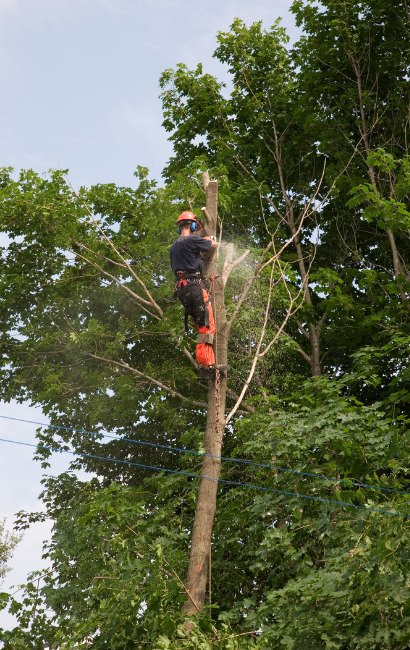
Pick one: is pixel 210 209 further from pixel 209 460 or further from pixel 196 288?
pixel 209 460

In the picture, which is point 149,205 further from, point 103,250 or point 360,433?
point 360,433

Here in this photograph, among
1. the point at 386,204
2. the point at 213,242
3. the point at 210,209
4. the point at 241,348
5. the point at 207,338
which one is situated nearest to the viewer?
the point at 207,338

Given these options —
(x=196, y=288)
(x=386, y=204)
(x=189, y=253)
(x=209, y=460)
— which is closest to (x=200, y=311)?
(x=196, y=288)

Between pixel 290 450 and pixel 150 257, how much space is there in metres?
5.87

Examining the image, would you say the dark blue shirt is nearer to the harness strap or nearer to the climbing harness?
the climbing harness

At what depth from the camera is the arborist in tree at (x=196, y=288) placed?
322 inches

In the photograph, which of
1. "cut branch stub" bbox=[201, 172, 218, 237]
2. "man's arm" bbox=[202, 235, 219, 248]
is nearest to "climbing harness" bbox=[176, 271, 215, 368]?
"man's arm" bbox=[202, 235, 219, 248]

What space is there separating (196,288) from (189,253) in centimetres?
38

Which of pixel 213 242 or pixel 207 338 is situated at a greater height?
pixel 213 242

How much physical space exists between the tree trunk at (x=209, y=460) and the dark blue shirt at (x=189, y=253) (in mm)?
201

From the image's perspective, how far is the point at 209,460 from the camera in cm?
786

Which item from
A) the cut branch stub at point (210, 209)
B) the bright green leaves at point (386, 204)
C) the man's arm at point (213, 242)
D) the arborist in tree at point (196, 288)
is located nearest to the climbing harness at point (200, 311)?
the arborist in tree at point (196, 288)

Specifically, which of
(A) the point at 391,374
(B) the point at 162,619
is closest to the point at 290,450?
(B) the point at 162,619

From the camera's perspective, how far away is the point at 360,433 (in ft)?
29.4
